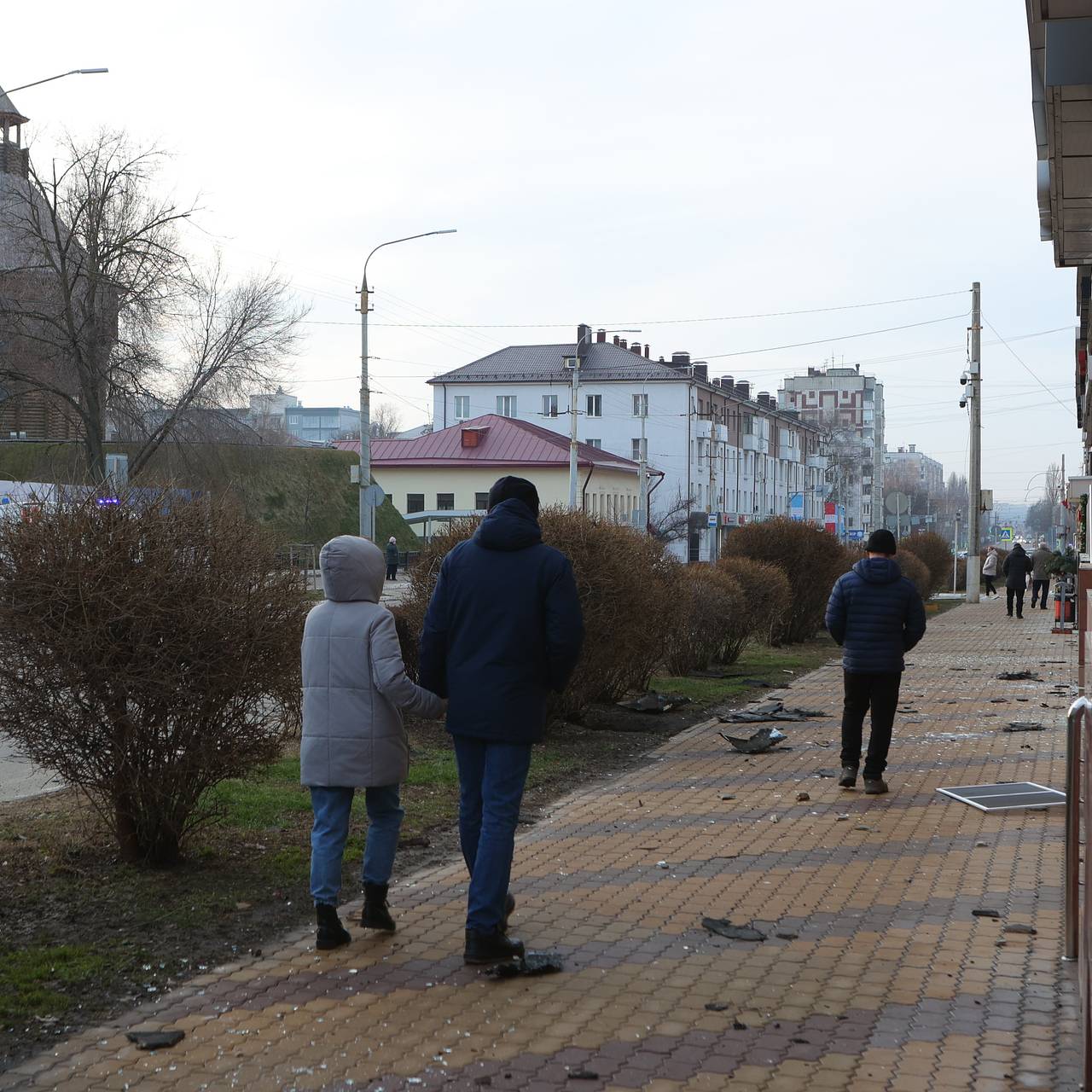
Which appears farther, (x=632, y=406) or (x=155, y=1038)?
(x=632, y=406)

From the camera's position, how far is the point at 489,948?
17.7ft

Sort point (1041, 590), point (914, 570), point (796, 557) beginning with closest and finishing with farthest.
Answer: point (796, 557)
point (914, 570)
point (1041, 590)

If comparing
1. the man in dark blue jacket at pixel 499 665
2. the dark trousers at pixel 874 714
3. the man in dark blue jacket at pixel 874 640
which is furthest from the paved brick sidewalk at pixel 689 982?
the man in dark blue jacket at pixel 874 640

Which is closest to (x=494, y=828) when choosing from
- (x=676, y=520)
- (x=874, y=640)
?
(x=874, y=640)

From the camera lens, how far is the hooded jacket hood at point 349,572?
5.80 meters

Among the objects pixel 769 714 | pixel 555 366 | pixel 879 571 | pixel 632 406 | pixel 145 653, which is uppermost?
pixel 555 366

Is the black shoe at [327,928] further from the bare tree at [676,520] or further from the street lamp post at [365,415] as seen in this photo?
the bare tree at [676,520]

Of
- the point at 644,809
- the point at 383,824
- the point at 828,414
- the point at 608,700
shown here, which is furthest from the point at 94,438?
the point at 828,414

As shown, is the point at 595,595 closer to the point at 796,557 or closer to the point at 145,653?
the point at 145,653

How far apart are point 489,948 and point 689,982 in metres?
0.76

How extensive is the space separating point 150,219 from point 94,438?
18.9ft

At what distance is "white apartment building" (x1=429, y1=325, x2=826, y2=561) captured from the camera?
89.3 metres

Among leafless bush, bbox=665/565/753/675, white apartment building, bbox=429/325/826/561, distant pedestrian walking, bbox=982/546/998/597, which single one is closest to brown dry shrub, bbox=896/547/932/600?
distant pedestrian walking, bbox=982/546/998/597

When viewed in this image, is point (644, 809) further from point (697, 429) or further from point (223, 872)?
point (697, 429)
